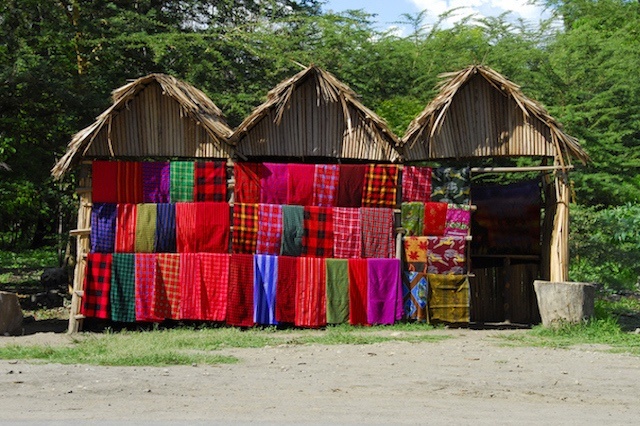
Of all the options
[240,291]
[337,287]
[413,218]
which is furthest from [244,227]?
[413,218]

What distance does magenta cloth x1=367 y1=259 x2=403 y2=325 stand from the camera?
497 inches

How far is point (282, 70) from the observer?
61.7ft

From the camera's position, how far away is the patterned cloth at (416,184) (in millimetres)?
12797

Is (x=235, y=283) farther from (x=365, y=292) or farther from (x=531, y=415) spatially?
Answer: (x=531, y=415)

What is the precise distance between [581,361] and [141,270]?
6212 millimetres

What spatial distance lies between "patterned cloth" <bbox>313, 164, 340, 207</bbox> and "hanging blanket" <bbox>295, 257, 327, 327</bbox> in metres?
0.86

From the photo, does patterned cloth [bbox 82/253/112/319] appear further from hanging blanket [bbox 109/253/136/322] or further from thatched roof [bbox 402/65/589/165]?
thatched roof [bbox 402/65/589/165]

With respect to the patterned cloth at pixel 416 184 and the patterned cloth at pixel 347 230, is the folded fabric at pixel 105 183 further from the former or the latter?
the patterned cloth at pixel 416 184

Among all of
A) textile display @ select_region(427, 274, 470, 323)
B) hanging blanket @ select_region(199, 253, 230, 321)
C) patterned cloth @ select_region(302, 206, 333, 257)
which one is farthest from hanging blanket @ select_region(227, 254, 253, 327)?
textile display @ select_region(427, 274, 470, 323)

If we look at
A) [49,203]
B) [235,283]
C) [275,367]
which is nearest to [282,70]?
[49,203]

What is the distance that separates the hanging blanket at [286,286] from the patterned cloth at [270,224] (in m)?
0.28

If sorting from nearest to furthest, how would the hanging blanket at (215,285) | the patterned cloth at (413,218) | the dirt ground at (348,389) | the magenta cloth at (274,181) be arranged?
the dirt ground at (348,389) → the hanging blanket at (215,285) → the magenta cloth at (274,181) → the patterned cloth at (413,218)

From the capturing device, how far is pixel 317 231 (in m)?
12.6

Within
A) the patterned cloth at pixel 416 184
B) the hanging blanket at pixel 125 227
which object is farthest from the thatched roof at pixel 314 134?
the hanging blanket at pixel 125 227
